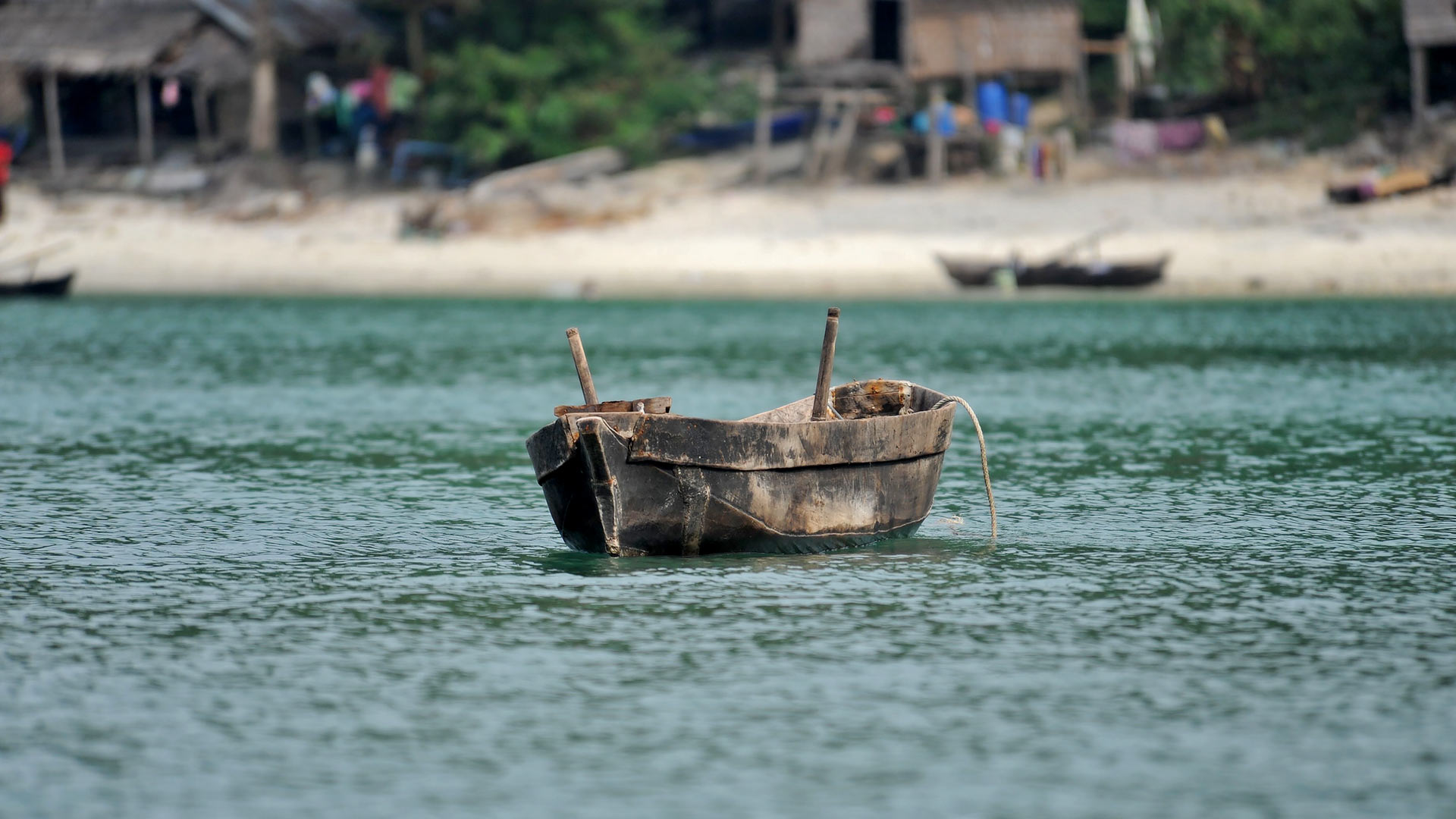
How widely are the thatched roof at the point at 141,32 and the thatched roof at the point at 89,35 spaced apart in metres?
0.02

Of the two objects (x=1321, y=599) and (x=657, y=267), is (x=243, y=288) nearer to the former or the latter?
(x=657, y=267)

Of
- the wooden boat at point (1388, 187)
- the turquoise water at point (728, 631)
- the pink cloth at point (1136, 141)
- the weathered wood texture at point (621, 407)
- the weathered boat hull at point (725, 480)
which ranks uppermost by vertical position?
the pink cloth at point (1136, 141)

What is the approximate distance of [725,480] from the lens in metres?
11.2

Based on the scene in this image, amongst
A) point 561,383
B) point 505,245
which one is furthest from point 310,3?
point 561,383

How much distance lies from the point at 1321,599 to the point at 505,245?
27785 millimetres

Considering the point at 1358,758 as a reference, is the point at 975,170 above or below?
above

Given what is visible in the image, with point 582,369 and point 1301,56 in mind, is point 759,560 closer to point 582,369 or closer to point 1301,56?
point 582,369

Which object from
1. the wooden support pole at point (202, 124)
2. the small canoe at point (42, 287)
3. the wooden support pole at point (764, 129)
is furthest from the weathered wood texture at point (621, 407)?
the wooden support pole at point (202, 124)

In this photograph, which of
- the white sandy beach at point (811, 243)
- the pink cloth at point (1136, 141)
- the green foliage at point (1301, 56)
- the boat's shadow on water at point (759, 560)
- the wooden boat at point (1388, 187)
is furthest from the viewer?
the pink cloth at point (1136, 141)

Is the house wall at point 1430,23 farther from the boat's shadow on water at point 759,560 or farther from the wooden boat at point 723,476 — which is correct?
the wooden boat at point 723,476

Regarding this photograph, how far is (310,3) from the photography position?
44.4 meters

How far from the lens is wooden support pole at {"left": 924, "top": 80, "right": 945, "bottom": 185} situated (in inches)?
1515

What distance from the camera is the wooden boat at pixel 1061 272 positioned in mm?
32375

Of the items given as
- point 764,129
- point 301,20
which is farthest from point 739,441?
point 301,20
